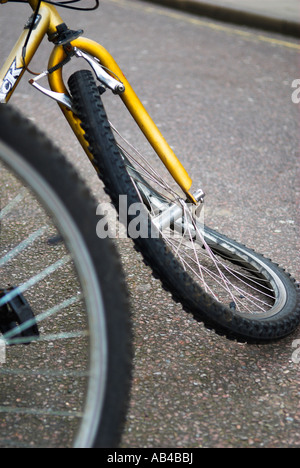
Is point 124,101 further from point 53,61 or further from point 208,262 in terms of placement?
point 208,262

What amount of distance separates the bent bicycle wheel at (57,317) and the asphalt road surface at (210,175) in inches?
9.7

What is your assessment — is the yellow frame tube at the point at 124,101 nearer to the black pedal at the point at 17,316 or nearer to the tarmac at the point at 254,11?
the black pedal at the point at 17,316

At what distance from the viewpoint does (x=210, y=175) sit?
382 centimetres

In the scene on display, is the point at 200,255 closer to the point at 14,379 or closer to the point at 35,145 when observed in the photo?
the point at 14,379

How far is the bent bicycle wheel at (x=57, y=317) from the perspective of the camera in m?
1.44

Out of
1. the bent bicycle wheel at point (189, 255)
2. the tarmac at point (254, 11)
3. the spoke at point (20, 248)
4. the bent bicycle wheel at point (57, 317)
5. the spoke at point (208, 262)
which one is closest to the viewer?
the bent bicycle wheel at point (57, 317)

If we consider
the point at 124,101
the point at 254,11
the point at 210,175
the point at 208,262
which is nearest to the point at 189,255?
the point at 208,262

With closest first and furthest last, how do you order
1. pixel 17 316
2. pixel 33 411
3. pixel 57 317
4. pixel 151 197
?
1. pixel 17 316
2. pixel 33 411
3. pixel 151 197
4. pixel 57 317

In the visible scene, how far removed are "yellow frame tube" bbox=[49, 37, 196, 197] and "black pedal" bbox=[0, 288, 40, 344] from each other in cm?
49

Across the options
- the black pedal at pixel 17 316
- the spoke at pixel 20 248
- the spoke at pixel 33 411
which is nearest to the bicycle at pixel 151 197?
the black pedal at pixel 17 316

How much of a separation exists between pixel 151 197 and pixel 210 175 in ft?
5.39

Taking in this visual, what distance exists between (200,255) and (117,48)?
3.76 meters

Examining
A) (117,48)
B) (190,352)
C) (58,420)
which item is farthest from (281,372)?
(117,48)

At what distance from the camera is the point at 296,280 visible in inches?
111
